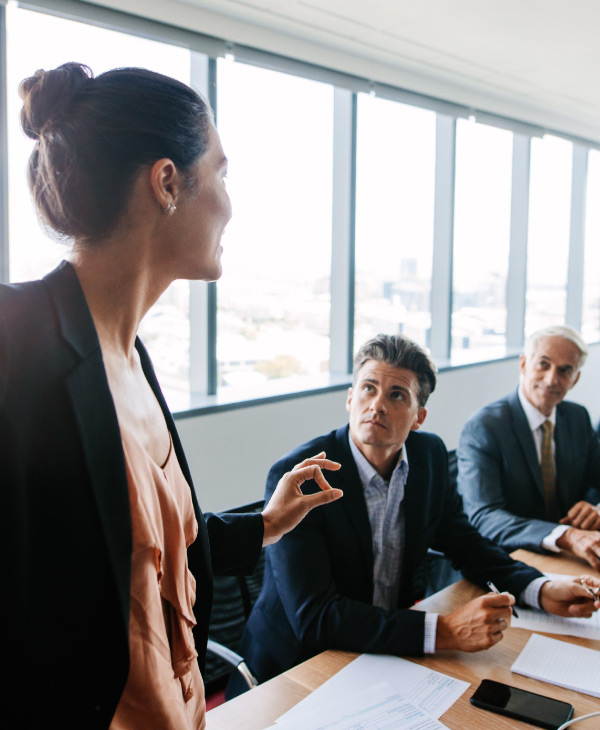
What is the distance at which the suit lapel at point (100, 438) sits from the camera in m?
0.74

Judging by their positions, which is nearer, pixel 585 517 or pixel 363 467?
pixel 363 467

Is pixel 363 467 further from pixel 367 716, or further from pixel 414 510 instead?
pixel 367 716

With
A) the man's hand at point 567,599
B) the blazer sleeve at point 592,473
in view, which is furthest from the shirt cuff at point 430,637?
the blazer sleeve at point 592,473

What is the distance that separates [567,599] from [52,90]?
65.6 inches

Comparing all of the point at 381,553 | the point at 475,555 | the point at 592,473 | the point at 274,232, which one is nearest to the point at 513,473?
the point at 592,473

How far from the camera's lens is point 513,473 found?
2.63 metres

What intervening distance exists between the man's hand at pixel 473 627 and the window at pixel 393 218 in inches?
117

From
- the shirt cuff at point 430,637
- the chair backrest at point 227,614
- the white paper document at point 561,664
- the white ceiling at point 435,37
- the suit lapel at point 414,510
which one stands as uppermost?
the white ceiling at point 435,37

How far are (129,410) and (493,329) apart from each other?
533 cm

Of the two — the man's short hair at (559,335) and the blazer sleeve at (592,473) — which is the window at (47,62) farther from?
the blazer sleeve at (592,473)

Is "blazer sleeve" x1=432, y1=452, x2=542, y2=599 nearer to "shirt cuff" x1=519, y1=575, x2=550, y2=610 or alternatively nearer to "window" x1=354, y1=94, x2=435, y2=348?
"shirt cuff" x1=519, y1=575, x2=550, y2=610

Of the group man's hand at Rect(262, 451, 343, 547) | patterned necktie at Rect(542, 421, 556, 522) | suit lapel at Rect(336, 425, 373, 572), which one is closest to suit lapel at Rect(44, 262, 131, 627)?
man's hand at Rect(262, 451, 343, 547)

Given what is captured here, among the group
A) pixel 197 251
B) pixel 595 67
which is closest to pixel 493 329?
pixel 595 67

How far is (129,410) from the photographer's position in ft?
3.02
